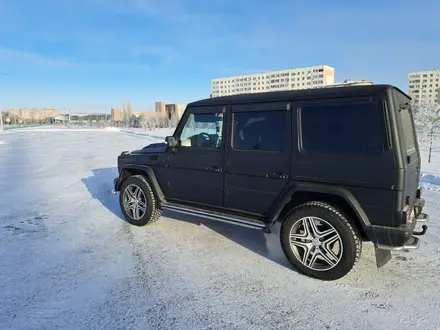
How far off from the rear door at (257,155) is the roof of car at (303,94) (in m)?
0.08

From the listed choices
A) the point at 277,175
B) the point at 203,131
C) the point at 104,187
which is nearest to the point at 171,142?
the point at 203,131

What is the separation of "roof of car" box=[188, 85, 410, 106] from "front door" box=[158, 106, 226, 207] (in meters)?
0.14

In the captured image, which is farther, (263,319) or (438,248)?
(438,248)

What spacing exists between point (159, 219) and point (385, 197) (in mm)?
3676

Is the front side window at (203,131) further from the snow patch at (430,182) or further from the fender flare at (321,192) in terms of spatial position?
the snow patch at (430,182)

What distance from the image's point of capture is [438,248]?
4.04 metres

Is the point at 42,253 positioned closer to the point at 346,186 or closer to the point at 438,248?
the point at 346,186

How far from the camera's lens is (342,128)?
3201 mm

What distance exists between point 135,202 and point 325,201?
10.0 ft

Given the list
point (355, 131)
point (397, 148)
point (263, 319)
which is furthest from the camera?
point (355, 131)

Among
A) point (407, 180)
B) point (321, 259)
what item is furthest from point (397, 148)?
point (321, 259)

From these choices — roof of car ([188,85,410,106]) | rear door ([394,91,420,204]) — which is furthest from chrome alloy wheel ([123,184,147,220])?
rear door ([394,91,420,204])

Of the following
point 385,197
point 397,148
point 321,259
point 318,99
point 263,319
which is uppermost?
point 318,99

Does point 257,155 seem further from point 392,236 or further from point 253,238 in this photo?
point 392,236
